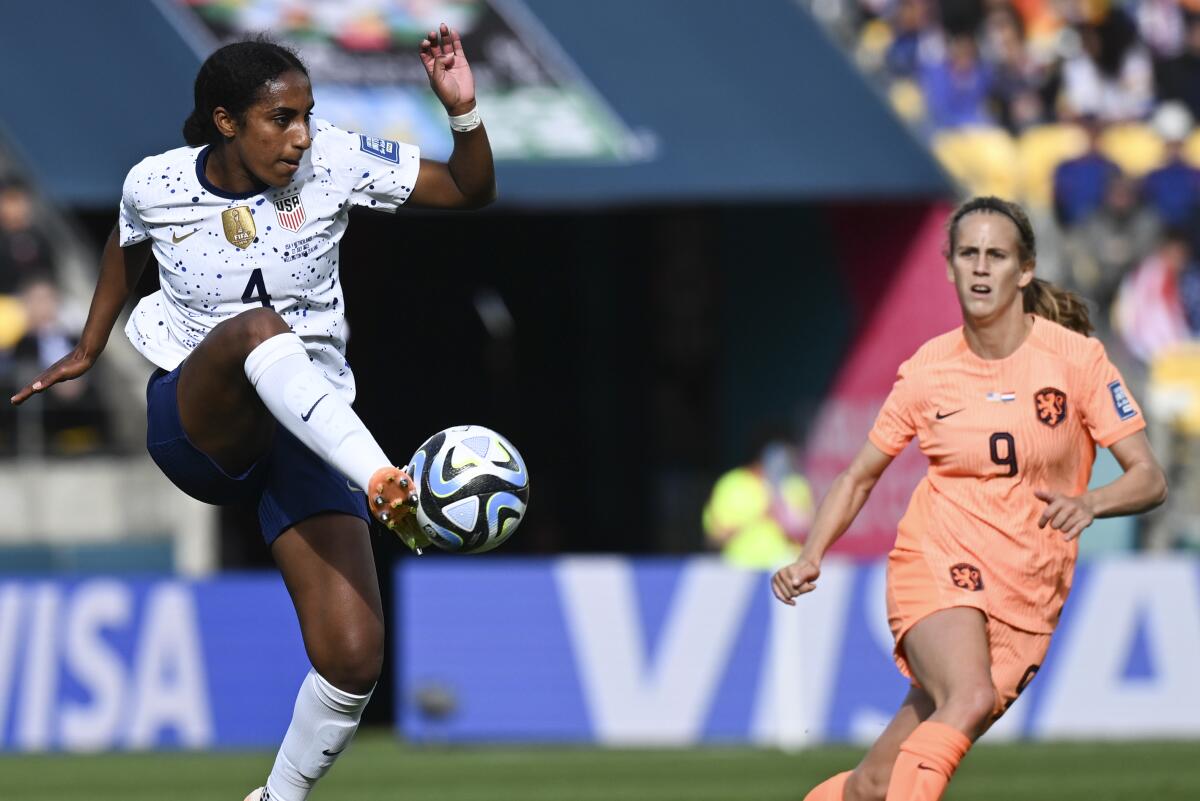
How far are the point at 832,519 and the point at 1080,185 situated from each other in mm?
11764

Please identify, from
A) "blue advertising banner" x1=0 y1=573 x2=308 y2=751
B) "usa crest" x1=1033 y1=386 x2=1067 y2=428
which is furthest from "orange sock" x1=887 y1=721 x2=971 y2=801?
"blue advertising banner" x1=0 y1=573 x2=308 y2=751

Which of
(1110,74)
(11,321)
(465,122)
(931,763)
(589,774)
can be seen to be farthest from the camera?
(1110,74)

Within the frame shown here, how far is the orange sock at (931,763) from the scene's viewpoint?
6.13 metres

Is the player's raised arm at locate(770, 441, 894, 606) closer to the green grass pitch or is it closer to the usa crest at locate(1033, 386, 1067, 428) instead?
the usa crest at locate(1033, 386, 1067, 428)

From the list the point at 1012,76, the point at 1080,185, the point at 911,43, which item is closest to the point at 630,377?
the point at 911,43

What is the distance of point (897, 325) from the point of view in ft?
53.6

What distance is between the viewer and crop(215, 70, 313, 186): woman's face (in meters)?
6.33

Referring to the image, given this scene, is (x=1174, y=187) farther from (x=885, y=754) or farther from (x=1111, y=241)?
(x=885, y=754)

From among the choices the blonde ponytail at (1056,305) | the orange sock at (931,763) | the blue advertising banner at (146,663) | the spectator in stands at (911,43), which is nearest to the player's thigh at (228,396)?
the orange sock at (931,763)

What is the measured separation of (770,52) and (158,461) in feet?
33.1

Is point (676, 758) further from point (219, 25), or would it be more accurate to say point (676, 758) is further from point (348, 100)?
point (219, 25)

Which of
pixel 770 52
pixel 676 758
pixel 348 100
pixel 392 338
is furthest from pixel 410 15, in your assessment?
pixel 676 758

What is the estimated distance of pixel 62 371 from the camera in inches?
271

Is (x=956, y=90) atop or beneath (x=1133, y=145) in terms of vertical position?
atop
